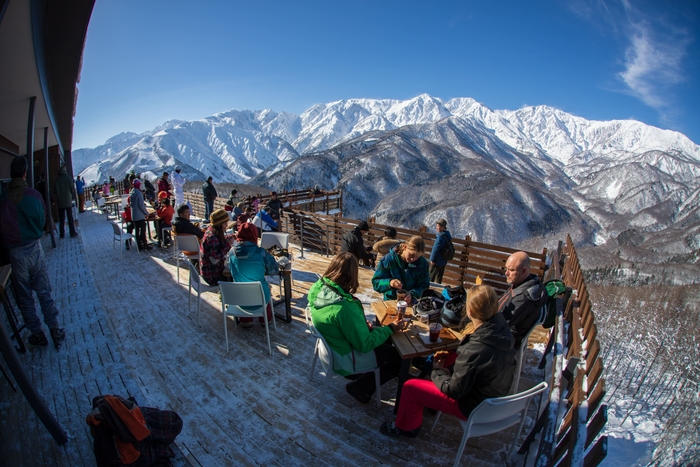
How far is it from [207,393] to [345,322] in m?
1.74

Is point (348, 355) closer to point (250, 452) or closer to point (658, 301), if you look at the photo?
point (250, 452)

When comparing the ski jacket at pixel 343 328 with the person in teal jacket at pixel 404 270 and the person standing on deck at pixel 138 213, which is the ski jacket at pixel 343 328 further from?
the person standing on deck at pixel 138 213

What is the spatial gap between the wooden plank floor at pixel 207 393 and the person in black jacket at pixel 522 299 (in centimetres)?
91

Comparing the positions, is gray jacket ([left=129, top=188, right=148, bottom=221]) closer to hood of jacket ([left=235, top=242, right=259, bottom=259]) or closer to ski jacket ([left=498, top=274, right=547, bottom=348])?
hood of jacket ([left=235, top=242, right=259, bottom=259])

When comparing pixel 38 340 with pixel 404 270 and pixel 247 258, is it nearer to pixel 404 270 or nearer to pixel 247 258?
pixel 247 258

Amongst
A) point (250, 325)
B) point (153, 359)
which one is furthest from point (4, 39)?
point (250, 325)

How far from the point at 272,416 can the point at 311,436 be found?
0.43 meters

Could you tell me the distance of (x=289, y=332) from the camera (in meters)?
4.27

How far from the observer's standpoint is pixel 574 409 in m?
1.94

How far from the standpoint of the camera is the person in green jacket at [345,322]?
2.52 m

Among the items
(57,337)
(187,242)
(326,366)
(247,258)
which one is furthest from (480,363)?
(187,242)

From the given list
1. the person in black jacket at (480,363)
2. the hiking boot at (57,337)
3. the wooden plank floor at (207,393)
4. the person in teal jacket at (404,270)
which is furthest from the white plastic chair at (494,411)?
the hiking boot at (57,337)

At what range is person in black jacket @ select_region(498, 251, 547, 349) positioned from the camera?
2912 millimetres

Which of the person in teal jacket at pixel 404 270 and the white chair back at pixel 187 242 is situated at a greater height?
the white chair back at pixel 187 242
